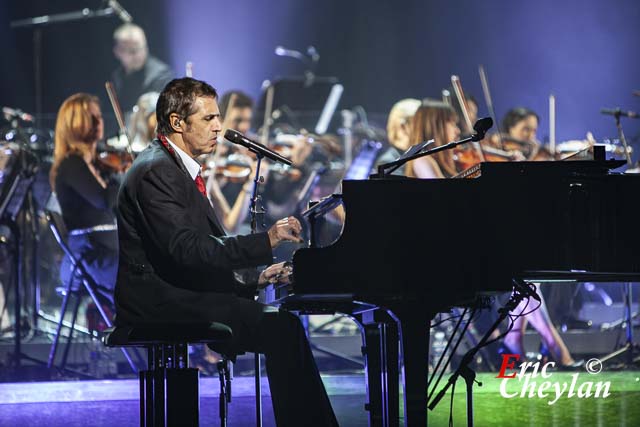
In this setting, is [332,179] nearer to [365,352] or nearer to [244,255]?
[365,352]

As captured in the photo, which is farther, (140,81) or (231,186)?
(140,81)

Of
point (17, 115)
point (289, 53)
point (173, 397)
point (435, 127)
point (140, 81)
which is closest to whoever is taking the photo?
point (173, 397)

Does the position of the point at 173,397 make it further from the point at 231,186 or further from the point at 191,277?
the point at 231,186

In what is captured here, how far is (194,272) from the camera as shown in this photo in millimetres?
3252

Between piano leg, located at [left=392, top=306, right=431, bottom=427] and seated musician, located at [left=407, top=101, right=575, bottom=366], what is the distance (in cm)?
302

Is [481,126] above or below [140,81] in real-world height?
below

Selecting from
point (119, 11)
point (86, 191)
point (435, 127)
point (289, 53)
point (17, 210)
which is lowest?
point (17, 210)

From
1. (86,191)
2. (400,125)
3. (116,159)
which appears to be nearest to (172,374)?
(86,191)

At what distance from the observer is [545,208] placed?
335 centimetres

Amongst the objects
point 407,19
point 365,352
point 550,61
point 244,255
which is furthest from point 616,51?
point 244,255

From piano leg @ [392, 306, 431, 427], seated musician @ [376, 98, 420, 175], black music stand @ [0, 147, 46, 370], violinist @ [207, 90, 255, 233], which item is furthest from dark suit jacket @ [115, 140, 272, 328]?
seated musician @ [376, 98, 420, 175]

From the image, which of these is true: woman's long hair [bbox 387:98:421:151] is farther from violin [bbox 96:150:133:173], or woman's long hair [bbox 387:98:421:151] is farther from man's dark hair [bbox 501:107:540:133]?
violin [bbox 96:150:133:173]

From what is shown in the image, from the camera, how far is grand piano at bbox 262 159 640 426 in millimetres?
3088

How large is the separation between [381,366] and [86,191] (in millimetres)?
2961
